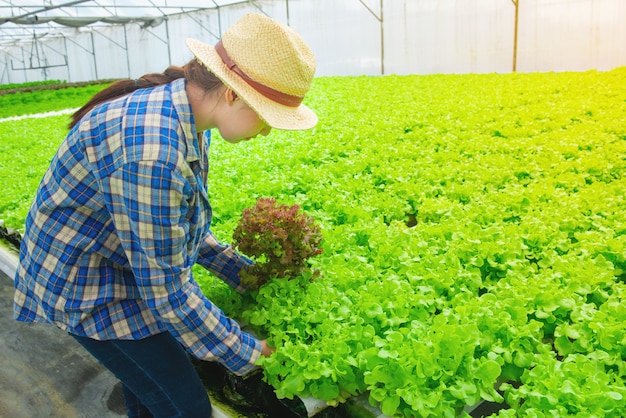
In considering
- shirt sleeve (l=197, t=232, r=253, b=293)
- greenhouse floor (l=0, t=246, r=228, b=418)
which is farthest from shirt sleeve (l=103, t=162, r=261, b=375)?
greenhouse floor (l=0, t=246, r=228, b=418)

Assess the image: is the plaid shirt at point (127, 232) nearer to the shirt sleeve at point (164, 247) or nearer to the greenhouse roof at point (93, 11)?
the shirt sleeve at point (164, 247)

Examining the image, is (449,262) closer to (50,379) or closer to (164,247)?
(164,247)

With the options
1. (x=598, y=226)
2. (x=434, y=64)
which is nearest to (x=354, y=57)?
(x=434, y=64)

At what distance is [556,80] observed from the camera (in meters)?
10.2

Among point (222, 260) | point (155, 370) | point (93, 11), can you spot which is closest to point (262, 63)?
point (155, 370)

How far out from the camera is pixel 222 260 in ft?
9.43

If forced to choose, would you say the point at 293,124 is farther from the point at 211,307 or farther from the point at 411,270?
the point at 411,270

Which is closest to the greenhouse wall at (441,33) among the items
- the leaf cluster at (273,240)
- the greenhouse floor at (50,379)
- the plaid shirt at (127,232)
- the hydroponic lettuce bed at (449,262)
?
the hydroponic lettuce bed at (449,262)

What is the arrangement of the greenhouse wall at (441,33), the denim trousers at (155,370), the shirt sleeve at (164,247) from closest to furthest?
the shirt sleeve at (164,247), the denim trousers at (155,370), the greenhouse wall at (441,33)

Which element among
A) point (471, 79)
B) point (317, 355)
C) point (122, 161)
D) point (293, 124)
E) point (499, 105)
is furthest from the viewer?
point (471, 79)

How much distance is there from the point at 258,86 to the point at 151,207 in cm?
53

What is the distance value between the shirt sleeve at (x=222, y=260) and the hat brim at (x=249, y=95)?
1046mm

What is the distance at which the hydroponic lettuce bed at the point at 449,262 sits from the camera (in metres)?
2.31

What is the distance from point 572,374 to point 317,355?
1112 millimetres
